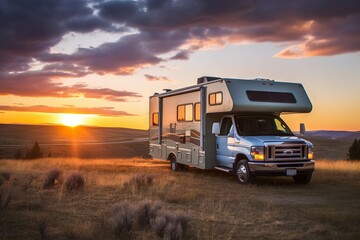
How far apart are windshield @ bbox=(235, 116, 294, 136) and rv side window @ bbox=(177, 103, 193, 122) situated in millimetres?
2354

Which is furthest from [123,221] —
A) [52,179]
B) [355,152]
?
[355,152]

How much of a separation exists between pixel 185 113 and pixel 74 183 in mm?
6023

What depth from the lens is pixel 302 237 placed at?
7121 millimetres

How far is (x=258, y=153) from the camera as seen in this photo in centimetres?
1310

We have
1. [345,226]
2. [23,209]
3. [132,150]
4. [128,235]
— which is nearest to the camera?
[128,235]

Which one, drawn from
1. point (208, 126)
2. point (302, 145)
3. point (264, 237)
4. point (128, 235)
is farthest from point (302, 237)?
point (208, 126)

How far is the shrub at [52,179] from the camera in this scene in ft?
40.9

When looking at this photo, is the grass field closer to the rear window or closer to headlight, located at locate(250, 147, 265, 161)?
headlight, located at locate(250, 147, 265, 161)

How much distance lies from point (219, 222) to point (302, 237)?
1.55m

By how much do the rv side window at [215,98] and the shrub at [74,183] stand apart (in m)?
5.10

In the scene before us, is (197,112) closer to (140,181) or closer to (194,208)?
(140,181)

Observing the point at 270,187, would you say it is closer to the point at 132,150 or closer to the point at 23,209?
the point at 23,209

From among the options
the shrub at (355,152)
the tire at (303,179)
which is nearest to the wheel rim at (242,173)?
the tire at (303,179)

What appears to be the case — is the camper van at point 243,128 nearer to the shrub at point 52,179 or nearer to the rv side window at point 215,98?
the rv side window at point 215,98
